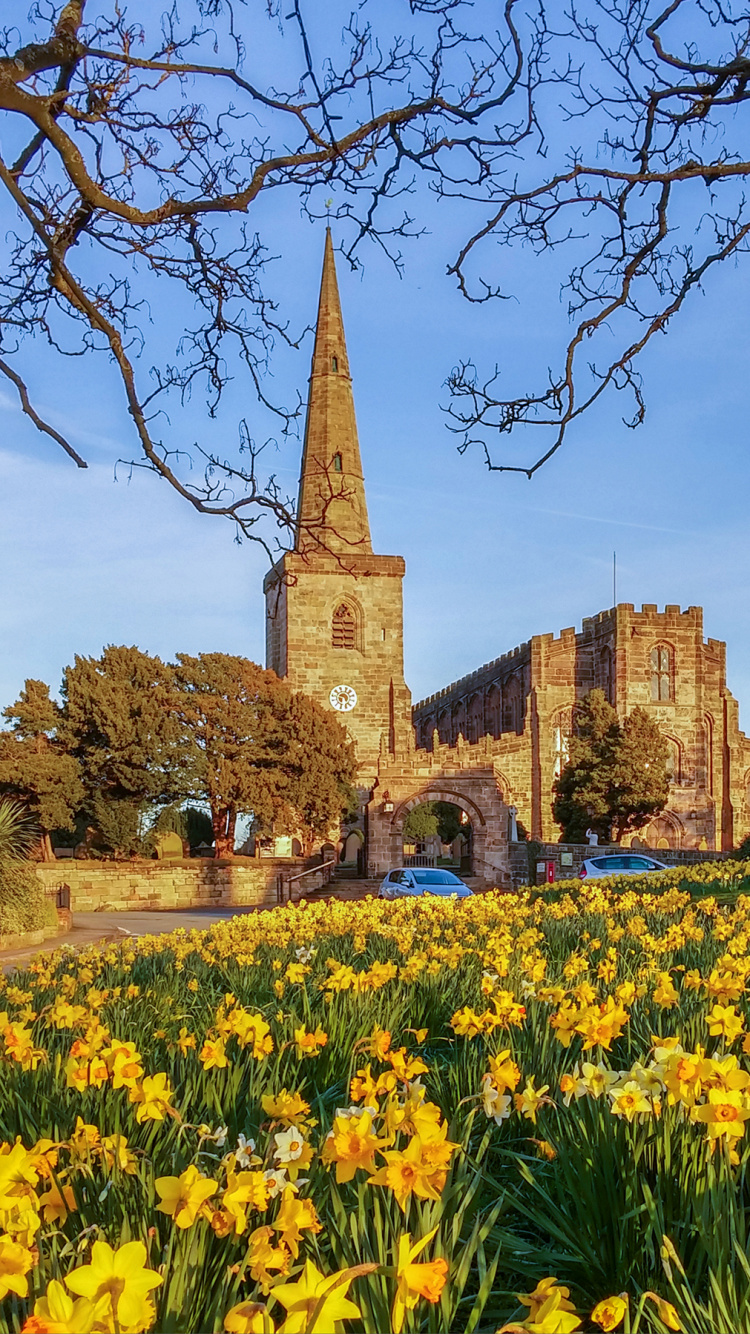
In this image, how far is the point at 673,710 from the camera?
52.7 m

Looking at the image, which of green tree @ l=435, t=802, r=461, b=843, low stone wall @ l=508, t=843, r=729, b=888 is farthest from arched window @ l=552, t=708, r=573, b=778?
low stone wall @ l=508, t=843, r=729, b=888

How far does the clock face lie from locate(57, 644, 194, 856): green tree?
11.5m

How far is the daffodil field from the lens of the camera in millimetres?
2160

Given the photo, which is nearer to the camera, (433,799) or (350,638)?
(433,799)

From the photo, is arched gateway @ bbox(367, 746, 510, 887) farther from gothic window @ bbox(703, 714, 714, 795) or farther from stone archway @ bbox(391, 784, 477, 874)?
gothic window @ bbox(703, 714, 714, 795)

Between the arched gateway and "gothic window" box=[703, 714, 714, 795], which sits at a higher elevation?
"gothic window" box=[703, 714, 714, 795]

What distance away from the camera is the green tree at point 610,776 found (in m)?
48.3

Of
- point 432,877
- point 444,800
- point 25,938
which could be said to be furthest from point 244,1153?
point 444,800

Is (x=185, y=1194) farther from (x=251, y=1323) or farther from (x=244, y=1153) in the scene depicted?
(x=251, y=1323)

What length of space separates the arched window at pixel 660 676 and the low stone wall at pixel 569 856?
39.7 feet

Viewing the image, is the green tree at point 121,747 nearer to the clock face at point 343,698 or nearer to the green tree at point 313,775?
the green tree at point 313,775

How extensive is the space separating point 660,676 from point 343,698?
47.3 ft

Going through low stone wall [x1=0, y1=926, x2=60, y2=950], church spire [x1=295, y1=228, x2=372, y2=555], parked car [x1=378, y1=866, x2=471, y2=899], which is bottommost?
low stone wall [x1=0, y1=926, x2=60, y2=950]

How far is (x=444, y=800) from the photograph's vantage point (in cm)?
4603
